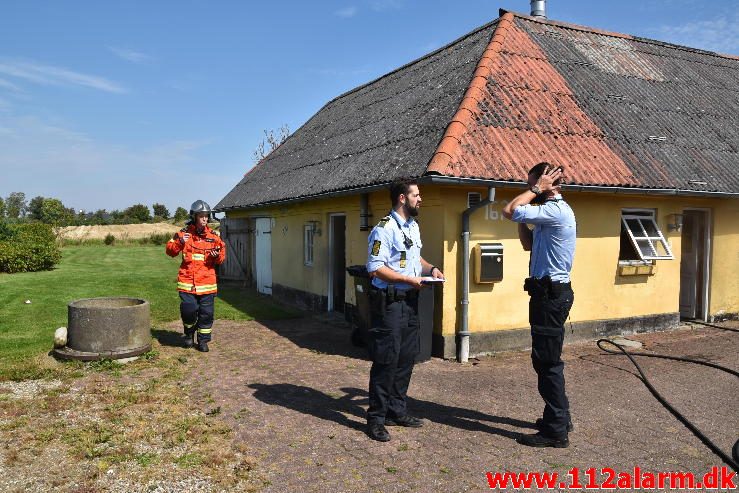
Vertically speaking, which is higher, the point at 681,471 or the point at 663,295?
the point at 663,295

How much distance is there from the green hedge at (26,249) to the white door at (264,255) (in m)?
10.2

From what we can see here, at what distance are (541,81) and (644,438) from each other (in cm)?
687

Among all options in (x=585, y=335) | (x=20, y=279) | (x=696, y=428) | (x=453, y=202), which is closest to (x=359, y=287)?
(x=453, y=202)

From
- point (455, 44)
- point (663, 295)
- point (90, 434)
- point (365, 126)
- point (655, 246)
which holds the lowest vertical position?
point (90, 434)

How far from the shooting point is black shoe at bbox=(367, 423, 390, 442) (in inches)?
176

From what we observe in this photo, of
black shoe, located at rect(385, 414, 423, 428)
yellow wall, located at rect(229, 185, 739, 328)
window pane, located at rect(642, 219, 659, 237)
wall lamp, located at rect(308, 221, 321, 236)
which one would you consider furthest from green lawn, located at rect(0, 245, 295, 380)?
window pane, located at rect(642, 219, 659, 237)

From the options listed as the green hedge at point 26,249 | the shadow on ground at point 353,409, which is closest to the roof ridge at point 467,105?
the shadow on ground at point 353,409

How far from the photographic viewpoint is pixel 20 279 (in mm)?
16656

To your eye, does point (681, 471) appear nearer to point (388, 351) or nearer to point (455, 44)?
point (388, 351)

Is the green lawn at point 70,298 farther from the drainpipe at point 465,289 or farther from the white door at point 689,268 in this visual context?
the white door at point 689,268

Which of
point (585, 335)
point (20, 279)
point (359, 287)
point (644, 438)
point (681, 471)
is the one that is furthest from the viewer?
point (20, 279)

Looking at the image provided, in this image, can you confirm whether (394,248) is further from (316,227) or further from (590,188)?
(316,227)

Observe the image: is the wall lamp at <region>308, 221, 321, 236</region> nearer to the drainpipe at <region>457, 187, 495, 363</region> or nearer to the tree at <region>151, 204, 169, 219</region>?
the drainpipe at <region>457, 187, 495, 363</region>

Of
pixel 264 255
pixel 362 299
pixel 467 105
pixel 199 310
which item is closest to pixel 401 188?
pixel 362 299
